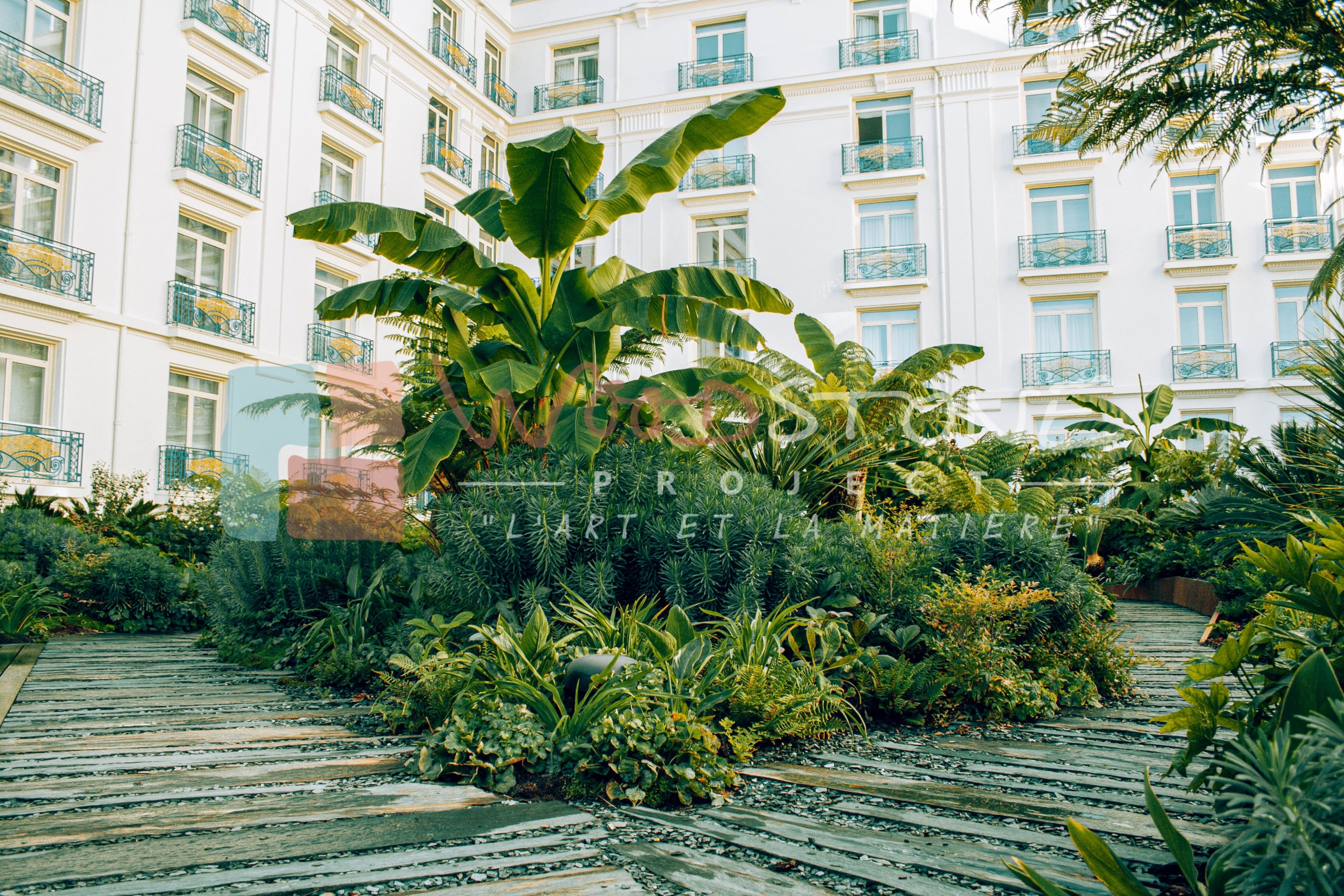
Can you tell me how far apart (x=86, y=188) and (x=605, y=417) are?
1285 centimetres

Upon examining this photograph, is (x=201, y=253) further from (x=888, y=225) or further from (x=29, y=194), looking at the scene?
(x=888, y=225)

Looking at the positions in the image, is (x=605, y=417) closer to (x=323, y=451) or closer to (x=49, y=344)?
(x=49, y=344)

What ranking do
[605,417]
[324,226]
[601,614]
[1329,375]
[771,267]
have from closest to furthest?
1. [1329,375]
2. [601,614]
3. [605,417]
4. [324,226]
5. [771,267]

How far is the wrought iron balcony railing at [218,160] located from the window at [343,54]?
12.3 ft

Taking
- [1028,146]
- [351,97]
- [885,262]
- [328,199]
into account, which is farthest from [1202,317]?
[351,97]

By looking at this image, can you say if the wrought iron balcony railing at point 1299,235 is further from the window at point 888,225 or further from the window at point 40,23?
the window at point 40,23

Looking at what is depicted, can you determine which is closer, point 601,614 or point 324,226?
point 601,614

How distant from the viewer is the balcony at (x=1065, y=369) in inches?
788

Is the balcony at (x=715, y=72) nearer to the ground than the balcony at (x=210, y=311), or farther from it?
farther from it

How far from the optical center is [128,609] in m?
8.49

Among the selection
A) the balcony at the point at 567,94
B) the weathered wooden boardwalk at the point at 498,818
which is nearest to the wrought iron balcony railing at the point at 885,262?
the balcony at the point at 567,94

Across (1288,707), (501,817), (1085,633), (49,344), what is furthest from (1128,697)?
(49,344)

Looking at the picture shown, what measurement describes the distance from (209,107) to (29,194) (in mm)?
4196

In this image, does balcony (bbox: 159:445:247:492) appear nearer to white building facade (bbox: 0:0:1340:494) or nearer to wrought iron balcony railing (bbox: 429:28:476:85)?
white building facade (bbox: 0:0:1340:494)
